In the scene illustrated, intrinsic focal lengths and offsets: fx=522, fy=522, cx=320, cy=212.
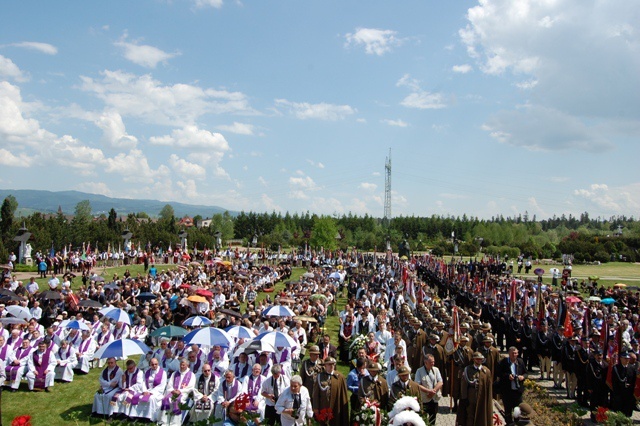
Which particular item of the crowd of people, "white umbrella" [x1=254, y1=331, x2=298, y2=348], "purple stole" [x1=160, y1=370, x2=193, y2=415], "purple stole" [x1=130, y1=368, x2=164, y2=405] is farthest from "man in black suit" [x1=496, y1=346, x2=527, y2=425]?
"purple stole" [x1=130, y1=368, x2=164, y2=405]

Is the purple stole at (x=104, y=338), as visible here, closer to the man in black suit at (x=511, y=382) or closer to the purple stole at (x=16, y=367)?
the purple stole at (x=16, y=367)

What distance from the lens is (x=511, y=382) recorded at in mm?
10070

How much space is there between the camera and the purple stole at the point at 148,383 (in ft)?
34.5

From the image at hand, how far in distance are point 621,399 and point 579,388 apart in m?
1.42

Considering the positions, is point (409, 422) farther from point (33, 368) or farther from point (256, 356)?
point (33, 368)

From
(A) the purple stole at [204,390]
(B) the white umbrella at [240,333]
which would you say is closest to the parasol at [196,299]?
(B) the white umbrella at [240,333]

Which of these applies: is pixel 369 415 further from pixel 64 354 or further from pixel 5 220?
pixel 5 220

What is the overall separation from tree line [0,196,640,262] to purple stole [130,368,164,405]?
3465cm

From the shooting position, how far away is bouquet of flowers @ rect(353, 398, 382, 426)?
7301 millimetres

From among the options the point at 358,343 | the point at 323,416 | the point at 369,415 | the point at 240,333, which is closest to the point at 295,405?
the point at 323,416

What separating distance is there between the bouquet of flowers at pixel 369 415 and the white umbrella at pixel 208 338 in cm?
499

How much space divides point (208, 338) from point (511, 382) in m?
6.40

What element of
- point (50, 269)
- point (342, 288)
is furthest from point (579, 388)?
point (50, 269)

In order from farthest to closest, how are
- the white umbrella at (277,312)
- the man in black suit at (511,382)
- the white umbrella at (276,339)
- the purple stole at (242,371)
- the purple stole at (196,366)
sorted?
the white umbrella at (277,312) < the white umbrella at (276,339) < the purple stole at (196,366) < the purple stole at (242,371) < the man in black suit at (511,382)
